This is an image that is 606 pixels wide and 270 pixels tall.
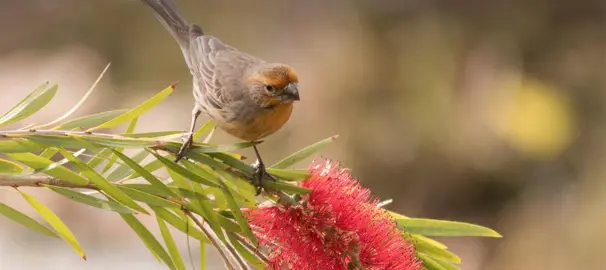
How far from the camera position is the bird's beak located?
119 centimetres

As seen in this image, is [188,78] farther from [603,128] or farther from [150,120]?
[603,128]

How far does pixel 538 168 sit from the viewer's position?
3.88 metres

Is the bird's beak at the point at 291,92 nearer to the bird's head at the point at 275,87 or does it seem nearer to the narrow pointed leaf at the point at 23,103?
the bird's head at the point at 275,87

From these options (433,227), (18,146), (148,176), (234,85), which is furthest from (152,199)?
(234,85)

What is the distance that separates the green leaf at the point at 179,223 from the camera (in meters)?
0.81

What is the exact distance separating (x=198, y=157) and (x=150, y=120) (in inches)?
134

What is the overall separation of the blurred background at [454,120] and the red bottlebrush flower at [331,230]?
104 inches

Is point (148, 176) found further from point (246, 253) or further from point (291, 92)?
point (291, 92)

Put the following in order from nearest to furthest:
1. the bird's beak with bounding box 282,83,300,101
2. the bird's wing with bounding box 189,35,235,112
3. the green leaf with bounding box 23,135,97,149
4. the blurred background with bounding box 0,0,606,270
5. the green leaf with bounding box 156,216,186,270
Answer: the green leaf with bounding box 23,135,97,149 < the green leaf with bounding box 156,216,186,270 < the bird's beak with bounding box 282,83,300,101 < the bird's wing with bounding box 189,35,235,112 < the blurred background with bounding box 0,0,606,270

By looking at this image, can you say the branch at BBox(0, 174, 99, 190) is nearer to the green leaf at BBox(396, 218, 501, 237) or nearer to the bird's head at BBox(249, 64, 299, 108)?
the green leaf at BBox(396, 218, 501, 237)

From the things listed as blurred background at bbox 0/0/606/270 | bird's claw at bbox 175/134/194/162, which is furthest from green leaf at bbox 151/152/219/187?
blurred background at bbox 0/0/606/270

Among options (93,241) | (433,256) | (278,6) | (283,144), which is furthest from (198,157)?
(278,6)

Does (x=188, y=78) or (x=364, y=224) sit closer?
(x=364, y=224)

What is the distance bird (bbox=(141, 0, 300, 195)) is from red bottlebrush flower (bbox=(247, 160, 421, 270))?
10.1 inches
